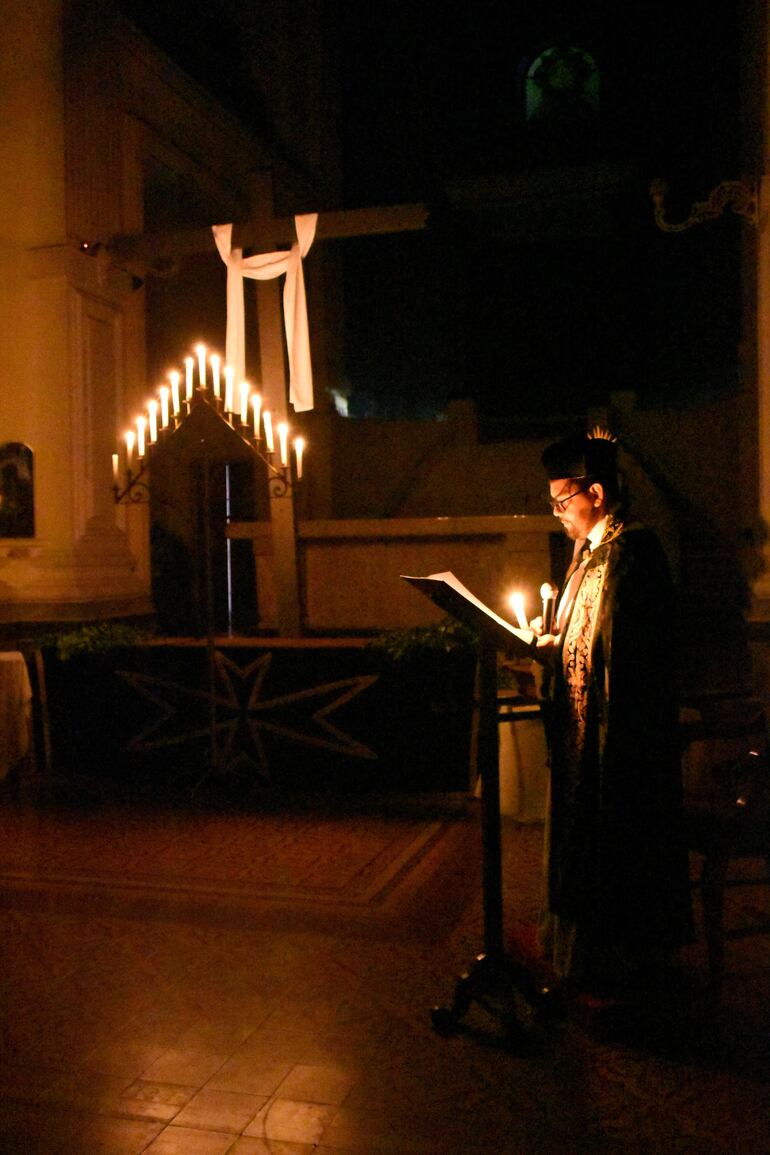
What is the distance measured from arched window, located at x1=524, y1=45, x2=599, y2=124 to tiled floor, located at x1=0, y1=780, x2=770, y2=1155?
11235mm

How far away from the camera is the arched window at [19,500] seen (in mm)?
8578

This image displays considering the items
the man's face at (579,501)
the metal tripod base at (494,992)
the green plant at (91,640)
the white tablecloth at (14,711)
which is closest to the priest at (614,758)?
the man's face at (579,501)

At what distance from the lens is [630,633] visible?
337 cm

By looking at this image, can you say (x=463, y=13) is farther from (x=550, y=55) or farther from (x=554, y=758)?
(x=554, y=758)

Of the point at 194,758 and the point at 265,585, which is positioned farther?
the point at 265,585

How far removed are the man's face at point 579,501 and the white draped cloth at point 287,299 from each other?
15.1 ft

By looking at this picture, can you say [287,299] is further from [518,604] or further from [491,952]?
[491,952]

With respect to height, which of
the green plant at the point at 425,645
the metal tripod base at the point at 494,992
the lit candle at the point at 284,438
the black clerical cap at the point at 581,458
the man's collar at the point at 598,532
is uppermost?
the lit candle at the point at 284,438

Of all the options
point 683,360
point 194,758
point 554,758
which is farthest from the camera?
point 683,360

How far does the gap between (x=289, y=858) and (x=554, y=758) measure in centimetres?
245

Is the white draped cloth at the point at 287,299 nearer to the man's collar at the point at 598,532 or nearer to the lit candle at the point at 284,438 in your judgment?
the lit candle at the point at 284,438

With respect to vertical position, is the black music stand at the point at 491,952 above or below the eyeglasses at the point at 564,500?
below

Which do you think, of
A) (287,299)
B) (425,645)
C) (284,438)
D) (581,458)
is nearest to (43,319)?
(287,299)

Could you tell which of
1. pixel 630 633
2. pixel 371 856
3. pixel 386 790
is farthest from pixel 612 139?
pixel 630 633
